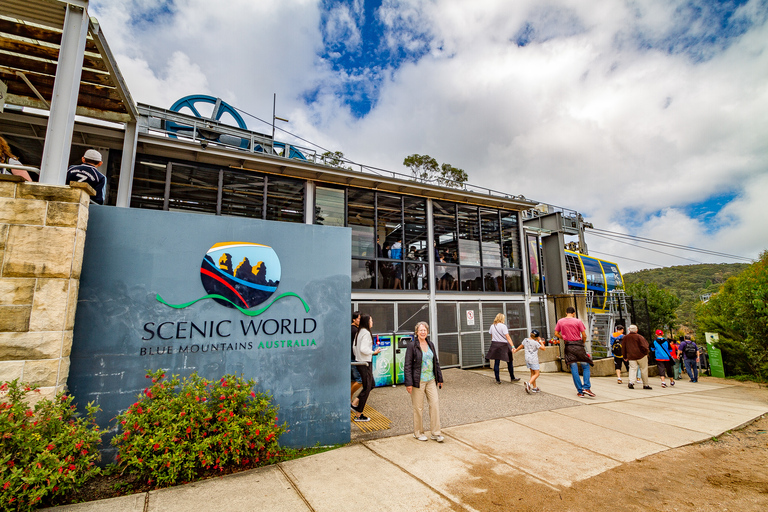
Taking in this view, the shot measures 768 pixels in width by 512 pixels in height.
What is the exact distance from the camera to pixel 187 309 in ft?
14.3

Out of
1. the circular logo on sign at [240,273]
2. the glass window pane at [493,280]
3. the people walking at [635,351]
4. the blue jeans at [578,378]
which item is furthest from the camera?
the glass window pane at [493,280]

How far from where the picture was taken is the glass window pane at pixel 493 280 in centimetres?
1276

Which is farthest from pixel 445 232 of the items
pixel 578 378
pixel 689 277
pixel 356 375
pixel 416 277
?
pixel 689 277

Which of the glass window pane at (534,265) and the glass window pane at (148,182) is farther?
the glass window pane at (534,265)

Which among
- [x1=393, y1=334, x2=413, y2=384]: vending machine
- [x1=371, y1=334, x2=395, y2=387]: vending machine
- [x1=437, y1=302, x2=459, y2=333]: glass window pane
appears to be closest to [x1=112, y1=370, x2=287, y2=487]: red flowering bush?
[x1=371, y1=334, x2=395, y2=387]: vending machine

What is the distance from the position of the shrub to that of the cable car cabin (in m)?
19.7

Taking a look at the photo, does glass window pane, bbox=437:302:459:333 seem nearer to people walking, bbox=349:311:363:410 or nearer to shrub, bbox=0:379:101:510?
people walking, bbox=349:311:363:410

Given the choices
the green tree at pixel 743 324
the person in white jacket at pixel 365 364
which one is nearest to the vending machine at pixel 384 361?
the person in white jacket at pixel 365 364

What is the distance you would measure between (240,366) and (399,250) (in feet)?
23.9

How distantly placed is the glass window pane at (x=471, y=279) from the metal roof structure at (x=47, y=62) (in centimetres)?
983

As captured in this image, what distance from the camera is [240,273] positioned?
181 inches

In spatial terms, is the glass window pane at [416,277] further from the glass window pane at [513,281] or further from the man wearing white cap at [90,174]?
the man wearing white cap at [90,174]

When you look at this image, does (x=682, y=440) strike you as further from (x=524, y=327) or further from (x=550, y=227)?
(x=550, y=227)

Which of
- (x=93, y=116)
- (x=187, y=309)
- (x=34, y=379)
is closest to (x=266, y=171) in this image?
(x=93, y=116)
